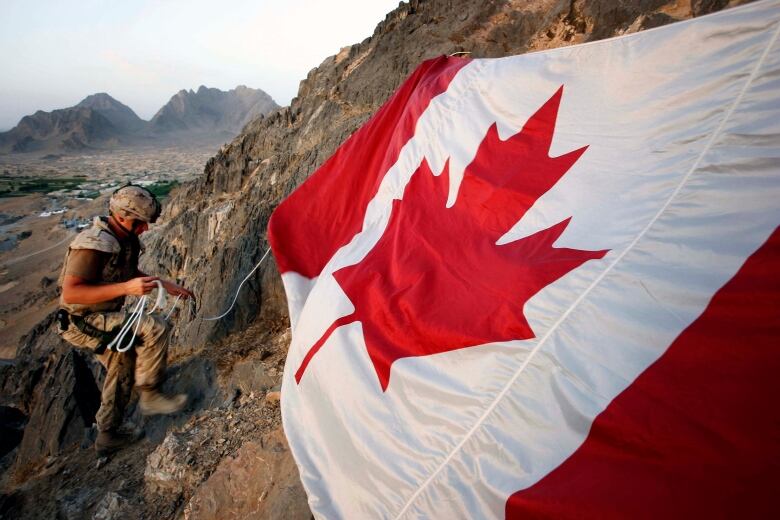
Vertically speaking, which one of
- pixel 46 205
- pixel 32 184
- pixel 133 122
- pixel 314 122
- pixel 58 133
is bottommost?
pixel 46 205

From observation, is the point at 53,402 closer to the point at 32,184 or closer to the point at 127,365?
the point at 127,365

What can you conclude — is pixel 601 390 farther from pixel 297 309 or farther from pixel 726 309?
pixel 297 309

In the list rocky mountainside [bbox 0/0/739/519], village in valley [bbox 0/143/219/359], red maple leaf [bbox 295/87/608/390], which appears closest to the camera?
red maple leaf [bbox 295/87/608/390]

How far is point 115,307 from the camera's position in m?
3.53

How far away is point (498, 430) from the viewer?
1608 millimetres

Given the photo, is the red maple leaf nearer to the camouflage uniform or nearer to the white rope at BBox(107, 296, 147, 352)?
the white rope at BBox(107, 296, 147, 352)

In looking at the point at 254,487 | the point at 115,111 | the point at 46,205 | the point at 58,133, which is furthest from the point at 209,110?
the point at 254,487

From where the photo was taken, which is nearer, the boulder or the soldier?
the boulder

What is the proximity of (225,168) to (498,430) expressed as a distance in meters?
11.1

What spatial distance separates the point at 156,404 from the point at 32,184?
60.3m

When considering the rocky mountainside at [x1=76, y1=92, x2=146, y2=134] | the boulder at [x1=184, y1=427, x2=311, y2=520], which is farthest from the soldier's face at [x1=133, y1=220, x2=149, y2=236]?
the rocky mountainside at [x1=76, y1=92, x2=146, y2=134]

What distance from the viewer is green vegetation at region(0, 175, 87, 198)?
144ft

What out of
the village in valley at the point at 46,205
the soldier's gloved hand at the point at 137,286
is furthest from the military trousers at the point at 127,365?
the village in valley at the point at 46,205

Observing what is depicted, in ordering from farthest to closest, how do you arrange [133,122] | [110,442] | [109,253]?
[133,122], [110,442], [109,253]
